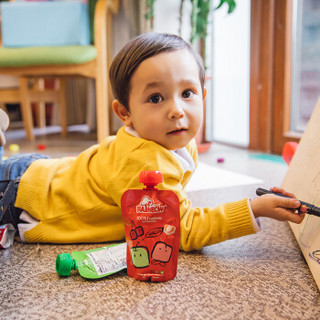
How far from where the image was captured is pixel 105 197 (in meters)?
0.76

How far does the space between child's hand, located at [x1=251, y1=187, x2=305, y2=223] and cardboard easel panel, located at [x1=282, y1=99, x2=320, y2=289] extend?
0.05m

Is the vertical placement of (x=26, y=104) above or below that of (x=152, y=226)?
above

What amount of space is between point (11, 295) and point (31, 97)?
261 centimetres

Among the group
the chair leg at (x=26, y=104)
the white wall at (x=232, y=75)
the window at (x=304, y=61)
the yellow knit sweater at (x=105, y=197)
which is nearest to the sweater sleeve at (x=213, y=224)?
the yellow knit sweater at (x=105, y=197)

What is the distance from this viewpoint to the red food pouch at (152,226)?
575mm

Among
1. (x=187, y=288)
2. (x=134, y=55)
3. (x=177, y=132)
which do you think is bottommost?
(x=187, y=288)

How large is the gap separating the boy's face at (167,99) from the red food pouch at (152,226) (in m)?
0.15

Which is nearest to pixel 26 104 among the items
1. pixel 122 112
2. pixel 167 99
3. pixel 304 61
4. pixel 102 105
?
pixel 102 105

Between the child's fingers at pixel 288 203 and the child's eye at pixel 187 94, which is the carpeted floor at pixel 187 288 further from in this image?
the child's eye at pixel 187 94

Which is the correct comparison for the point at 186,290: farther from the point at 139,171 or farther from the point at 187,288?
the point at 139,171

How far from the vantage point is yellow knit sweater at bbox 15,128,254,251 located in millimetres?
681

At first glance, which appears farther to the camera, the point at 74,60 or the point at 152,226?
the point at 74,60

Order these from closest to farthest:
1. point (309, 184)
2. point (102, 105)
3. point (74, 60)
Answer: point (309, 184)
point (74, 60)
point (102, 105)

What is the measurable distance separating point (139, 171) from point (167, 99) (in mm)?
142
